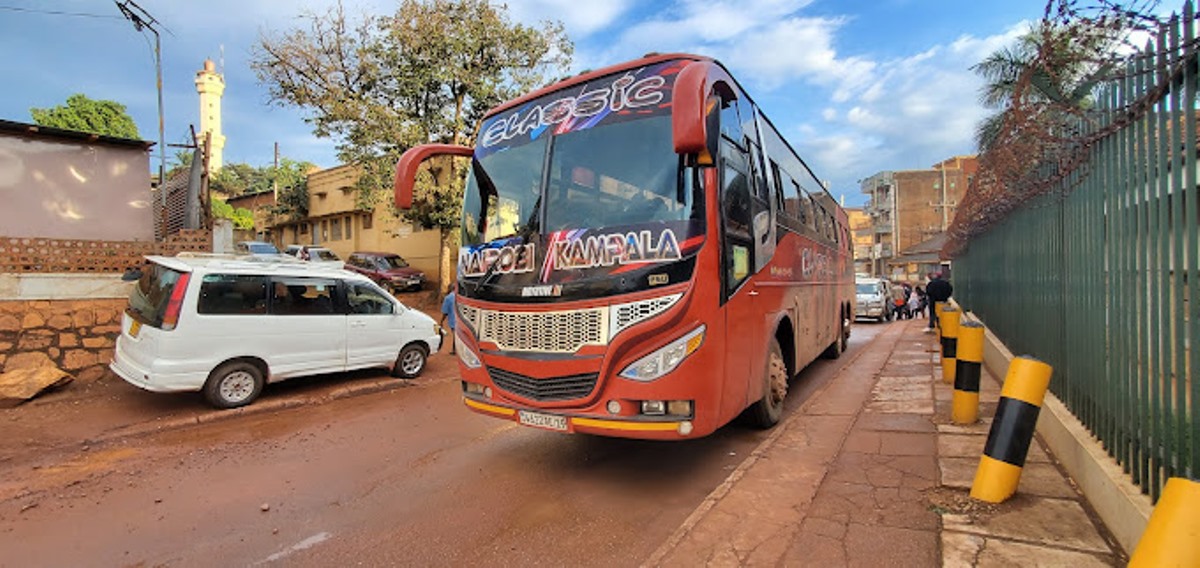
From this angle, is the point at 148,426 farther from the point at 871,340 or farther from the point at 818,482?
the point at 871,340

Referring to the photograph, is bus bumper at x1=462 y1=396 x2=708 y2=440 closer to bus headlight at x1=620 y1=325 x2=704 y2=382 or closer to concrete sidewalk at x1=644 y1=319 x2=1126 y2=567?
bus headlight at x1=620 y1=325 x2=704 y2=382

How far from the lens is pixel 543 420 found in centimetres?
423

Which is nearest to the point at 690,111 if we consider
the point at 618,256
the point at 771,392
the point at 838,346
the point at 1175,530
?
the point at 618,256

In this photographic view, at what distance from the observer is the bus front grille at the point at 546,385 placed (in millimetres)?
4055

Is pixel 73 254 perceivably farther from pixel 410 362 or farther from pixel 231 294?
pixel 410 362

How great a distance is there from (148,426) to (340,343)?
95.5 inches

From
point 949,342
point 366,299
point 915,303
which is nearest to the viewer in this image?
point 949,342

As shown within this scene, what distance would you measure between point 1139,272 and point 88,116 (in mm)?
46320

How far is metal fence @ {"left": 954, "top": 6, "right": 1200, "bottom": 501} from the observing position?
2.58m

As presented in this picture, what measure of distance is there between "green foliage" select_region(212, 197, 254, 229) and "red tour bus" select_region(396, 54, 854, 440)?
3139 cm

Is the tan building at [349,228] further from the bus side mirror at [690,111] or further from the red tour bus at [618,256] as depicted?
the bus side mirror at [690,111]

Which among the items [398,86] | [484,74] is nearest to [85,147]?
[398,86]

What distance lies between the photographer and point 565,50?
17.9 m

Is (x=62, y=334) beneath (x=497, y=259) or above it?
beneath
